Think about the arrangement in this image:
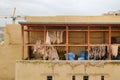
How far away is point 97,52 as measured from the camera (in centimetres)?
1983

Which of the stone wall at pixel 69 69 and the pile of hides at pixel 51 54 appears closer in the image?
the stone wall at pixel 69 69

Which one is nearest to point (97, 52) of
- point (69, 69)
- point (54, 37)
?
point (69, 69)

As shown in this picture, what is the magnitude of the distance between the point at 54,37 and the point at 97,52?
3.05 meters

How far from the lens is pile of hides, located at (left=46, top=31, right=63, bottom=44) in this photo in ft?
64.3

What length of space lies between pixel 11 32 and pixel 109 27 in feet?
25.0

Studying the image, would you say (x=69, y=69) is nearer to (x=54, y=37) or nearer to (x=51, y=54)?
(x=51, y=54)

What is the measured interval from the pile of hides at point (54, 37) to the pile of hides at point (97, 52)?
230 centimetres

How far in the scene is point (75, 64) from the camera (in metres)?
18.5

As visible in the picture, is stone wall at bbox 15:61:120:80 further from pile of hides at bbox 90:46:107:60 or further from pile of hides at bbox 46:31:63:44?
pile of hides at bbox 46:31:63:44

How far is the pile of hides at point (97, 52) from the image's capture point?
19797 millimetres

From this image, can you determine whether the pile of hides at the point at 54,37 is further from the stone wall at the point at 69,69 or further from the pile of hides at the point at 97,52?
the pile of hides at the point at 97,52

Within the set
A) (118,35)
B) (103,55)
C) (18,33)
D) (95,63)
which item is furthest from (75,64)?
(18,33)

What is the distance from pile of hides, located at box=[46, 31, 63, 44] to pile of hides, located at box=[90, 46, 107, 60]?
230 cm

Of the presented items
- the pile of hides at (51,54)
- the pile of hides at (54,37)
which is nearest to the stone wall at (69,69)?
the pile of hides at (51,54)
